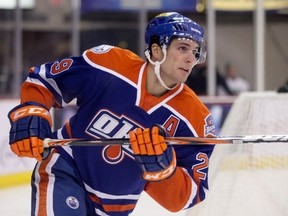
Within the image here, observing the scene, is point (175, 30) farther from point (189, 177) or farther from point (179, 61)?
point (189, 177)

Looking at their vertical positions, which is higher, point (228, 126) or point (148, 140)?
point (148, 140)

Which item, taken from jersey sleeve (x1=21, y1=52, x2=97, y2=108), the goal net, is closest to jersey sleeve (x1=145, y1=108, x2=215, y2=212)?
jersey sleeve (x1=21, y1=52, x2=97, y2=108)

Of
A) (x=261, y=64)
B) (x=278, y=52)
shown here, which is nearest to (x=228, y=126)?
(x=261, y=64)

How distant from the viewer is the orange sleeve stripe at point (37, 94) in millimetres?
2187

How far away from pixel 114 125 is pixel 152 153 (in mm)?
253

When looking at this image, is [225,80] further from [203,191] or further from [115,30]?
[203,191]

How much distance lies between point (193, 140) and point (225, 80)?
5.80 m

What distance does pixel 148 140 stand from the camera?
193cm

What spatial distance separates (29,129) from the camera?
2.06 meters

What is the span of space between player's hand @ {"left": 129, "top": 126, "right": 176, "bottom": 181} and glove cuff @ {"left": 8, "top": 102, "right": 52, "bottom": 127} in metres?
0.28

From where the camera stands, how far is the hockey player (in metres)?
2.12

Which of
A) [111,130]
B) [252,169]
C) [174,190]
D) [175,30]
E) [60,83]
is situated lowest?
[252,169]

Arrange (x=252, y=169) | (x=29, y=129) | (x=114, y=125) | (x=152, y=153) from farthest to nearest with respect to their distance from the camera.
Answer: (x=252, y=169)
(x=114, y=125)
(x=29, y=129)
(x=152, y=153)

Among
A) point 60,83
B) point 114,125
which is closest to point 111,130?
point 114,125
